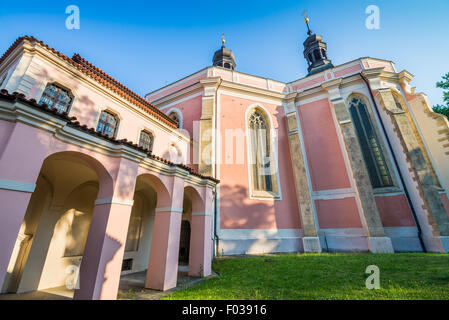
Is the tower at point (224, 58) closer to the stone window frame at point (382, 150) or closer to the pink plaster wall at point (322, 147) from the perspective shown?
the pink plaster wall at point (322, 147)

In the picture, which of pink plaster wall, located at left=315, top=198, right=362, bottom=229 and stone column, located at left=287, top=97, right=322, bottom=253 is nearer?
stone column, located at left=287, top=97, right=322, bottom=253

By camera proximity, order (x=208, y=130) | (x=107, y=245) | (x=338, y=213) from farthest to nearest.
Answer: (x=208, y=130) → (x=338, y=213) → (x=107, y=245)

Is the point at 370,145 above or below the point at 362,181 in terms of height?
above

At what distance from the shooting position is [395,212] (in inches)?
456

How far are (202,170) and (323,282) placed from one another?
8.24 metres

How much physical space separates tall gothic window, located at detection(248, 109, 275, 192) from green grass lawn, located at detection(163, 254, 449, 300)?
239 inches

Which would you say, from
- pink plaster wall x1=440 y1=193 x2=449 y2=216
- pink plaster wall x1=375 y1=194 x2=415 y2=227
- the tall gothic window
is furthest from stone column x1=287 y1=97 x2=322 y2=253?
pink plaster wall x1=440 y1=193 x2=449 y2=216

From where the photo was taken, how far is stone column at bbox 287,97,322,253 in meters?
11.3

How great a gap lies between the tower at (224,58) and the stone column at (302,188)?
9396mm

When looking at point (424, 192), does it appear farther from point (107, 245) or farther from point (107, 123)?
point (107, 123)

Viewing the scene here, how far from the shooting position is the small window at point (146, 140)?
32.3 feet

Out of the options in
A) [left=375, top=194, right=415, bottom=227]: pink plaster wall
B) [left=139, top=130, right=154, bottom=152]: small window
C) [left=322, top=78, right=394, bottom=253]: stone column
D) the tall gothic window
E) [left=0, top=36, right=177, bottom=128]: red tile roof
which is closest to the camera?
[left=0, top=36, right=177, bottom=128]: red tile roof

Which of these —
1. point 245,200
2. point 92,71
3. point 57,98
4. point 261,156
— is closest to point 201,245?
point 245,200

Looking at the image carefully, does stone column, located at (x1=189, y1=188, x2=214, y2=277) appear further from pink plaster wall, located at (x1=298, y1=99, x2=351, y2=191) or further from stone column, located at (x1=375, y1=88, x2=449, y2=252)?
stone column, located at (x1=375, y1=88, x2=449, y2=252)
